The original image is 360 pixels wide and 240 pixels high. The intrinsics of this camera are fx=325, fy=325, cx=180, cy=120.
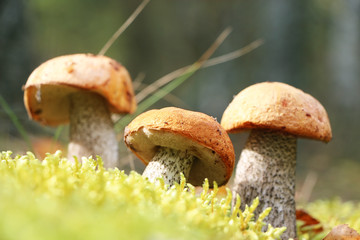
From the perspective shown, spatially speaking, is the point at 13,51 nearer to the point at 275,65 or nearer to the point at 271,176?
the point at 271,176

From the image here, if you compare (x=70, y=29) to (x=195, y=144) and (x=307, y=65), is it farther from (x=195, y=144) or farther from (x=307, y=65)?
(x=195, y=144)

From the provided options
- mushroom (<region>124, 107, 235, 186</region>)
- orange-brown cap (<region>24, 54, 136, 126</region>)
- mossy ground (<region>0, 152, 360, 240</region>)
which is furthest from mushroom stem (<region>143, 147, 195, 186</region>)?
orange-brown cap (<region>24, 54, 136, 126</region>)

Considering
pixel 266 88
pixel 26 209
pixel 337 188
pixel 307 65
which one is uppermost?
pixel 307 65

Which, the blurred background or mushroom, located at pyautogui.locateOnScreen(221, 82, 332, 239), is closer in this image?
mushroom, located at pyautogui.locateOnScreen(221, 82, 332, 239)

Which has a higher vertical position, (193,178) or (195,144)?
(195,144)

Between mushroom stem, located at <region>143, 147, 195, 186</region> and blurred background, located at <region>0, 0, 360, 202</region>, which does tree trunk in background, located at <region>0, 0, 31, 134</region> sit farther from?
mushroom stem, located at <region>143, 147, 195, 186</region>

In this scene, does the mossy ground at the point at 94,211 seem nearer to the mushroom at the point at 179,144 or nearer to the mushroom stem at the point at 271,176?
the mushroom at the point at 179,144

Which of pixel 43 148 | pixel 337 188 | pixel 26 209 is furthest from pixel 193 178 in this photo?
pixel 337 188

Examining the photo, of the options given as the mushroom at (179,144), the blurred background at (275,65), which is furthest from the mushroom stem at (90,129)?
the mushroom at (179,144)
